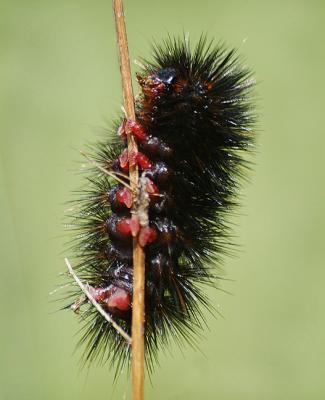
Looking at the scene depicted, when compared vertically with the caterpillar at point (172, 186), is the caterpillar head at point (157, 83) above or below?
above

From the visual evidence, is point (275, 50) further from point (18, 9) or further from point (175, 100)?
point (175, 100)

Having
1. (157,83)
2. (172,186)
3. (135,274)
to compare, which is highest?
(157,83)

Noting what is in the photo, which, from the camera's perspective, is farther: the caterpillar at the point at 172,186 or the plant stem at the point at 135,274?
the caterpillar at the point at 172,186

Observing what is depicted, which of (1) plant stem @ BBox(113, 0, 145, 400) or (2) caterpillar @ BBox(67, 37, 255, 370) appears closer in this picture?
(1) plant stem @ BBox(113, 0, 145, 400)

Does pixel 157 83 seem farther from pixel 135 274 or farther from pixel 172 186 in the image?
pixel 135 274

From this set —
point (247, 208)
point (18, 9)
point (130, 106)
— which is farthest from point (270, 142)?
point (130, 106)

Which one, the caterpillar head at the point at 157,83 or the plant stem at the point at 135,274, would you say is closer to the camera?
the plant stem at the point at 135,274

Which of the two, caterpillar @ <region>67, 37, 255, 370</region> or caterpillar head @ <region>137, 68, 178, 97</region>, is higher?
caterpillar head @ <region>137, 68, 178, 97</region>

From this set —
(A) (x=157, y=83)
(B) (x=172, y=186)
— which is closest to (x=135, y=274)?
(B) (x=172, y=186)
